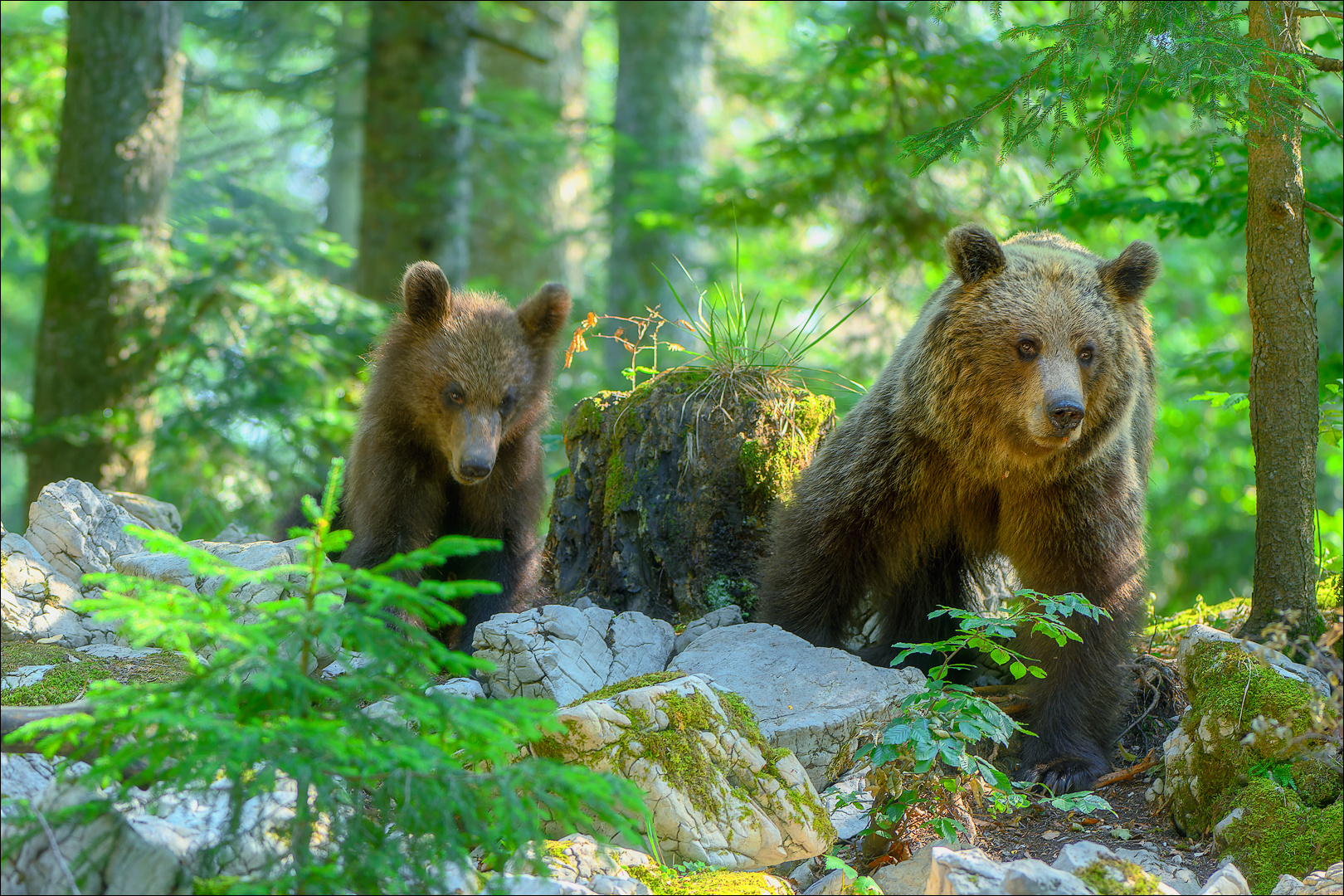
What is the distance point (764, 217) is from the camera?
10438 millimetres

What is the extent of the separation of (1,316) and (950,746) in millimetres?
20870

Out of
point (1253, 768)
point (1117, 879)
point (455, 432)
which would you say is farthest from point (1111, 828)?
point (455, 432)

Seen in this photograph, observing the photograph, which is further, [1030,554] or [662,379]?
[662,379]

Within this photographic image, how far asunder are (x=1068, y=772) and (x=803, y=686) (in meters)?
1.11

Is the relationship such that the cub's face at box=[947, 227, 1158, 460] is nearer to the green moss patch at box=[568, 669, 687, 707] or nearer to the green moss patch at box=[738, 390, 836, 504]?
the green moss patch at box=[738, 390, 836, 504]

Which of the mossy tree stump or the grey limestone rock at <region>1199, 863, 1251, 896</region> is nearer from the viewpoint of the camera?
the grey limestone rock at <region>1199, 863, 1251, 896</region>

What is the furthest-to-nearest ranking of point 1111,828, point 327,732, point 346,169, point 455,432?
point 346,169, point 455,432, point 1111,828, point 327,732

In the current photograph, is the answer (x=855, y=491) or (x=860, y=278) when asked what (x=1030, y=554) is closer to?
(x=855, y=491)

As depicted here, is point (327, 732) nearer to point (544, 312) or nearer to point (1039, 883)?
point (1039, 883)

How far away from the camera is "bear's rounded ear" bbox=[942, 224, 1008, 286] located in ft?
14.1

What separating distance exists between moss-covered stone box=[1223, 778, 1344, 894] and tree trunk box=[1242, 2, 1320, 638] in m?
1.25

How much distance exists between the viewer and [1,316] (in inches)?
758

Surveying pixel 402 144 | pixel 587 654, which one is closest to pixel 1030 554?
pixel 587 654

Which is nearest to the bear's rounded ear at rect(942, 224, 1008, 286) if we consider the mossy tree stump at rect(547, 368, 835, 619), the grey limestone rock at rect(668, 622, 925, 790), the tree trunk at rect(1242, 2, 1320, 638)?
the tree trunk at rect(1242, 2, 1320, 638)
